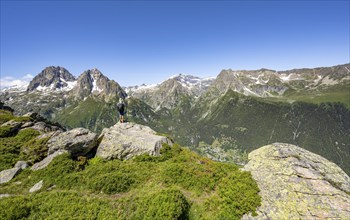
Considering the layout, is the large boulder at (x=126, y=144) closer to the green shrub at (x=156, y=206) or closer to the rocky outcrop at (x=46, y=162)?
the rocky outcrop at (x=46, y=162)

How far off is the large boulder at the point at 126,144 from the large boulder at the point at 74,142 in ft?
4.49

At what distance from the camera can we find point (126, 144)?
25.5 metres

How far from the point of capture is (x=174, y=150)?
83.6ft

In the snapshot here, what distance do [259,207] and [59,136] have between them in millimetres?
23008

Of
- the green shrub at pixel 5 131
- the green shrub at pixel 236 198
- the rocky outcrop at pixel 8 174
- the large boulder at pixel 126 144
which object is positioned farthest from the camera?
the green shrub at pixel 5 131

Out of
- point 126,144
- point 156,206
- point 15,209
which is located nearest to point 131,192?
point 156,206

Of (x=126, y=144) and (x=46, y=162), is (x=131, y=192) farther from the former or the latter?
(x=46, y=162)

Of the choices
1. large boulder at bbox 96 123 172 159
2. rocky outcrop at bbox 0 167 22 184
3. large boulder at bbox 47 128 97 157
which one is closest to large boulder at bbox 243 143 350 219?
large boulder at bbox 96 123 172 159

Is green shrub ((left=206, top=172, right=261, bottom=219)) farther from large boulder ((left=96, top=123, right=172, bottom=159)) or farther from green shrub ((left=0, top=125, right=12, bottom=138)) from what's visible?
green shrub ((left=0, top=125, right=12, bottom=138))

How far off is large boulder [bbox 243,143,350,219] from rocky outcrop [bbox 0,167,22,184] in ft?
70.5

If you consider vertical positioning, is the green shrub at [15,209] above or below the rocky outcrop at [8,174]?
above

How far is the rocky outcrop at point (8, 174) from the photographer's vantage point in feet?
65.7

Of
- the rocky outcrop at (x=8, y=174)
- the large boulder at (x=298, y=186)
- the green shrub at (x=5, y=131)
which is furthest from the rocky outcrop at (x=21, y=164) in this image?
the large boulder at (x=298, y=186)

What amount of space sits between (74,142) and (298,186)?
861 inches
